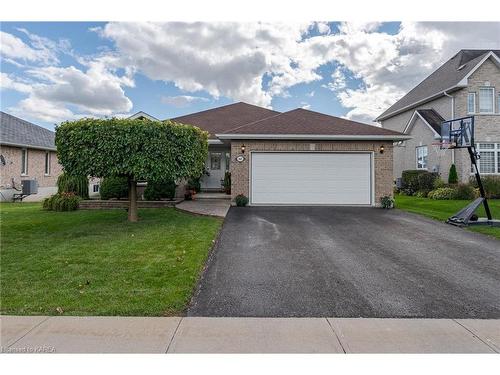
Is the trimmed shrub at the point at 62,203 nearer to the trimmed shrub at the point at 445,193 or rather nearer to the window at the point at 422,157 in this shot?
the trimmed shrub at the point at 445,193

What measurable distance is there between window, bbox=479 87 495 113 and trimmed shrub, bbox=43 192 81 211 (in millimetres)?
22064

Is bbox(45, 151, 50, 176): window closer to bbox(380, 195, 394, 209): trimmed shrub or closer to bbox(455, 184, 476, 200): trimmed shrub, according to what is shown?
bbox(380, 195, 394, 209): trimmed shrub

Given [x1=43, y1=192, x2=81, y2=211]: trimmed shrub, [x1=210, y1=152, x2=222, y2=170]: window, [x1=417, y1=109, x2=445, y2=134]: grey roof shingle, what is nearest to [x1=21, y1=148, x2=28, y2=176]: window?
[x1=43, y1=192, x2=81, y2=211]: trimmed shrub

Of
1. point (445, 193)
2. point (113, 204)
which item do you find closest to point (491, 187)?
point (445, 193)

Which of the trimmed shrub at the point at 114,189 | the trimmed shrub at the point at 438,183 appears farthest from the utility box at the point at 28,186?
the trimmed shrub at the point at 438,183

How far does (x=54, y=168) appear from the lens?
21750mm

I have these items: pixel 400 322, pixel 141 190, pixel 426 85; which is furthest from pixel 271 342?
pixel 426 85

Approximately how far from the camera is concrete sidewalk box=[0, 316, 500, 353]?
3045mm

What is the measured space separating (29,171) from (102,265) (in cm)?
1748

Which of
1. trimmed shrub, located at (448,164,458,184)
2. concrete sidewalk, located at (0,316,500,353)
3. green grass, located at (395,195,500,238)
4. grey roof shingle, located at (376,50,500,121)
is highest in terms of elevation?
grey roof shingle, located at (376,50,500,121)

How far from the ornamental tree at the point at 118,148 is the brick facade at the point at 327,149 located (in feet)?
15.6

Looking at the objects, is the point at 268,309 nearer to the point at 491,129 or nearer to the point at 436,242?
the point at 436,242

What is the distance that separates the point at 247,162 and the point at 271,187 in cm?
152

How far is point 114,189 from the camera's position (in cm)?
1405
